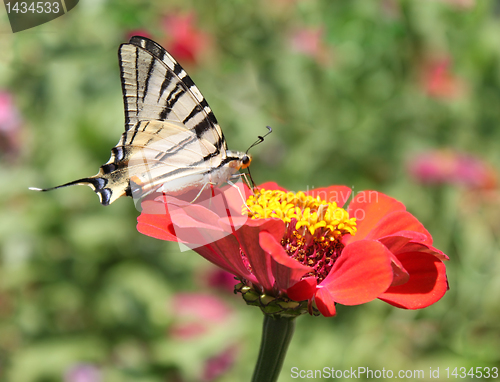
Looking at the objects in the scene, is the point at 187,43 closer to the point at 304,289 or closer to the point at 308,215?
the point at 308,215

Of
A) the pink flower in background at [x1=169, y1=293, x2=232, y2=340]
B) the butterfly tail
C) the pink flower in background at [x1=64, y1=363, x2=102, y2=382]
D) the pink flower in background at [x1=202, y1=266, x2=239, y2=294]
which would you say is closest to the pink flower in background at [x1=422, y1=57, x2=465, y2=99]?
the pink flower in background at [x1=202, y1=266, x2=239, y2=294]

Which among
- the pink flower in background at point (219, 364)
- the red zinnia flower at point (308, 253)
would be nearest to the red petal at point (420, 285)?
the red zinnia flower at point (308, 253)

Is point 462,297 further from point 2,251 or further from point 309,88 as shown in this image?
point 2,251

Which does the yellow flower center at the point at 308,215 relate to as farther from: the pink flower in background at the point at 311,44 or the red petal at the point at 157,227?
the pink flower in background at the point at 311,44

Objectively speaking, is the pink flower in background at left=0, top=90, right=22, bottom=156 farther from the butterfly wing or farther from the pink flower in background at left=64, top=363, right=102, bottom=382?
the butterfly wing

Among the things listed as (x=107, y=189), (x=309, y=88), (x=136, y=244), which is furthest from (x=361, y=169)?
(x=107, y=189)
